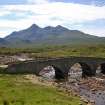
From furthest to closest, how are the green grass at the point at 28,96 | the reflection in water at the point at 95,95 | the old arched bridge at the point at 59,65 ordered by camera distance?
the old arched bridge at the point at 59,65 < the reflection in water at the point at 95,95 < the green grass at the point at 28,96

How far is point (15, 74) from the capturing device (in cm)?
8994

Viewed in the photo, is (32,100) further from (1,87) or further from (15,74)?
(15,74)

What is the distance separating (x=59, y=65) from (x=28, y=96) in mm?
48688

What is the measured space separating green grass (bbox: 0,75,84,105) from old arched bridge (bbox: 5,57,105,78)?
1734cm

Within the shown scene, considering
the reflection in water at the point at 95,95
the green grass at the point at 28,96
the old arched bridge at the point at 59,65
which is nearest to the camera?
the green grass at the point at 28,96

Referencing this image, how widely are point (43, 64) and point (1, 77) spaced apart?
2203 cm

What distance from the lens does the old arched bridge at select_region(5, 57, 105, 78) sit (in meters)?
92.4

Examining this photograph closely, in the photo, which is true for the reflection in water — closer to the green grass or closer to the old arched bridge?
the green grass

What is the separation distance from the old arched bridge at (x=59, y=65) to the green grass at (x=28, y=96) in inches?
683

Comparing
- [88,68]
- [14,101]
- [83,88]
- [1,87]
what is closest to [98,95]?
[83,88]

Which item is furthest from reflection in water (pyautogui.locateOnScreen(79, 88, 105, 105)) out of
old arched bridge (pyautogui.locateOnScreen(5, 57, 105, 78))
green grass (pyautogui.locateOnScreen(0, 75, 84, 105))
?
old arched bridge (pyautogui.locateOnScreen(5, 57, 105, 78))

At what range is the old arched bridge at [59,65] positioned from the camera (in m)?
92.4

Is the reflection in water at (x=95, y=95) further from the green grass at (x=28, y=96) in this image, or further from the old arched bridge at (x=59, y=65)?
the old arched bridge at (x=59, y=65)

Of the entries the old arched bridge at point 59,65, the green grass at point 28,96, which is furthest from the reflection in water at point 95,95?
the old arched bridge at point 59,65
